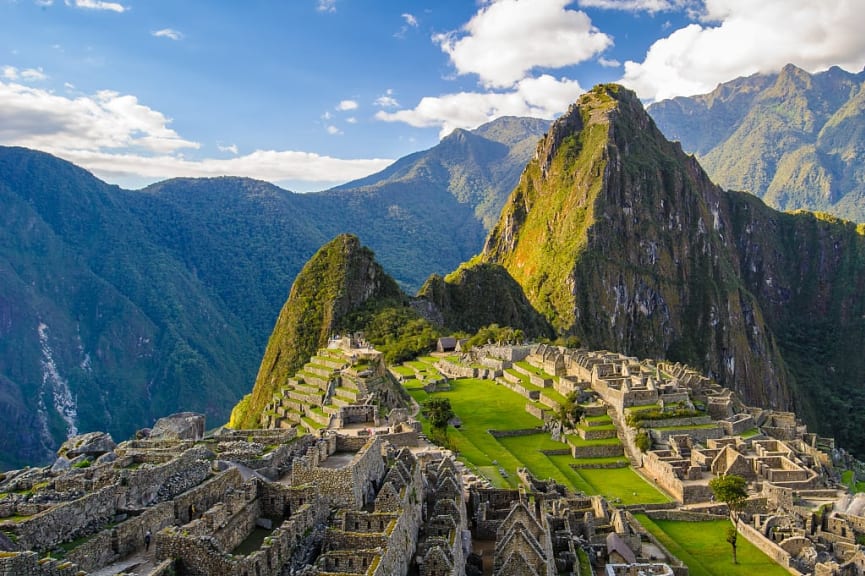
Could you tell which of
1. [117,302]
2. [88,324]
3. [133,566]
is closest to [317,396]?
[133,566]

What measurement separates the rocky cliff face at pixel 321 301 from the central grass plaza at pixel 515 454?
32.8m

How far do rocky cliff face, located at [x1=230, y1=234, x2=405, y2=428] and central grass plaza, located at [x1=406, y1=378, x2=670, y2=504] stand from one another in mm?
32850

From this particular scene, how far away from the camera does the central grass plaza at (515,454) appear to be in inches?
1496

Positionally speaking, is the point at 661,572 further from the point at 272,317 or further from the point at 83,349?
the point at 272,317

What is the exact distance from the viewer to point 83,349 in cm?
11900

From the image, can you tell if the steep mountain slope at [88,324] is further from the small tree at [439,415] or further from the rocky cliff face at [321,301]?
the small tree at [439,415]

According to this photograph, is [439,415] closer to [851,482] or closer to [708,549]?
[708,549]

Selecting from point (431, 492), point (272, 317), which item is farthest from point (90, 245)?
point (431, 492)

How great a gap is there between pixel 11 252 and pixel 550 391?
369 feet

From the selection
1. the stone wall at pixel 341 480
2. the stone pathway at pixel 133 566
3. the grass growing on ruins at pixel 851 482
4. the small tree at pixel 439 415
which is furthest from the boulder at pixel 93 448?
the grass growing on ruins at pixel 851 482

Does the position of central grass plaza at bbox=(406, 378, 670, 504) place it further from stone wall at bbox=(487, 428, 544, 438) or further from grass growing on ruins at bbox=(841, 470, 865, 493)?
grass growing on ruins at bbox=(841, 470, 865, 493)

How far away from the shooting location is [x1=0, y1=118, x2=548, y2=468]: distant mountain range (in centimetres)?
10500

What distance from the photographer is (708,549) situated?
107 ft

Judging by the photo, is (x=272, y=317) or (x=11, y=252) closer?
(x=11, y=252)
